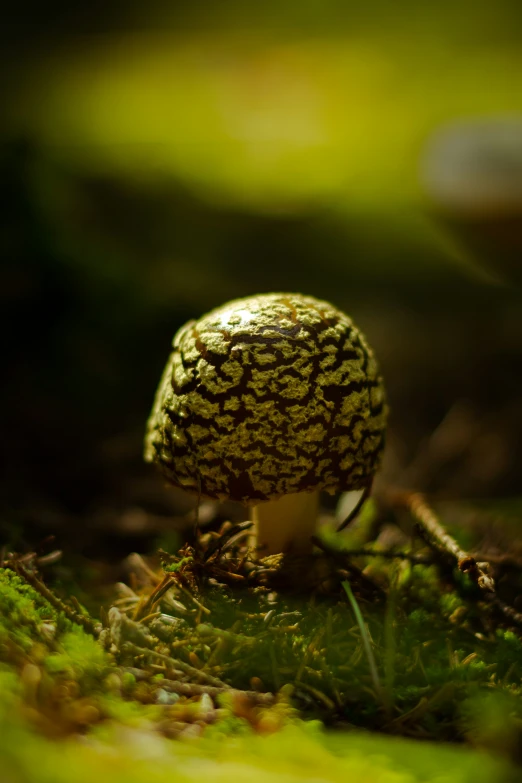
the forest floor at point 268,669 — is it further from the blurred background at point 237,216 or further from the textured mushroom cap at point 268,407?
the blurred background at point 237,216

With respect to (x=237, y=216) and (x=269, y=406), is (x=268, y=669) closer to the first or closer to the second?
(x=269, y=406)

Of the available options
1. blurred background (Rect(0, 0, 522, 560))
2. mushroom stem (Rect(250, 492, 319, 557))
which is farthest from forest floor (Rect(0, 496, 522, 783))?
blurred background (Rect(0, 0, 522, 560))

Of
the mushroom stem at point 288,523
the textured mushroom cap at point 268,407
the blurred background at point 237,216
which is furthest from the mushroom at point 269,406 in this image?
the blurred background at point 237,216

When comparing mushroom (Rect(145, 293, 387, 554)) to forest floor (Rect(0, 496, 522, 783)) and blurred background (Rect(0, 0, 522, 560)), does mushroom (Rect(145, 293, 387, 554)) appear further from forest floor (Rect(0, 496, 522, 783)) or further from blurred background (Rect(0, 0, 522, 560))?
blurred background (Rect(0, 0, 522, 560))

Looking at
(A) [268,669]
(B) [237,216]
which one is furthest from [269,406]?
(B) [237,216]

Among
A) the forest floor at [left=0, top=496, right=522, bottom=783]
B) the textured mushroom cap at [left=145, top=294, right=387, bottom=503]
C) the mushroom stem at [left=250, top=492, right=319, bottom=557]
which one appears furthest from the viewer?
the mushroom stem at [left=250, top=492, right=319, bottom=557]

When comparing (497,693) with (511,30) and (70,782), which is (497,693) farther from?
(511,30)
